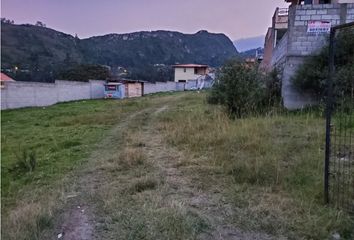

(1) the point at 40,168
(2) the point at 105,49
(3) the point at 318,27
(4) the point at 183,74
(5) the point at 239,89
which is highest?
(2) the point at 105,49

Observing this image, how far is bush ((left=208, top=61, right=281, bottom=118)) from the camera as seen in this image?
10.7 m

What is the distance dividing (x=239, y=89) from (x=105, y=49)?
70641 mm

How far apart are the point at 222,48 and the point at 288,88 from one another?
106m

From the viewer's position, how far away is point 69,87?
83.5 feet

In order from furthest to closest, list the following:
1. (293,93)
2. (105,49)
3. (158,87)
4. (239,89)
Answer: (105,49) → (158,87) → (293,93) → (239,89)

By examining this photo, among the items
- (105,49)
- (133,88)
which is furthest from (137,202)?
(105,49)

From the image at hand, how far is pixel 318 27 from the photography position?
12727 millimetres

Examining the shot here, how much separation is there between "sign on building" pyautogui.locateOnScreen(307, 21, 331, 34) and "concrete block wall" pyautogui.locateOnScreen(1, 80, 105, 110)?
14.6 meters

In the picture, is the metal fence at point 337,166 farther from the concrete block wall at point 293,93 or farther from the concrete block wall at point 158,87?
the concrete block wall at point 158,87

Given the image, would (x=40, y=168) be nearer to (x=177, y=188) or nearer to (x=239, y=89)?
(x=177, y=188)

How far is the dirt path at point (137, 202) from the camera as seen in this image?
130 inches

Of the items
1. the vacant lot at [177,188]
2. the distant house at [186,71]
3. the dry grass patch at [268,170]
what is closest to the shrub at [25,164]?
the vacant lot at [177,188]

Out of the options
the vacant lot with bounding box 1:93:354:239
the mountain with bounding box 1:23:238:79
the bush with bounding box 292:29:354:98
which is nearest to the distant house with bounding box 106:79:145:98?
the mountain with bounding box 1:23:238:79

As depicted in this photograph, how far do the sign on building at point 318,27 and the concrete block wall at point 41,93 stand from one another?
1457 centimetres
